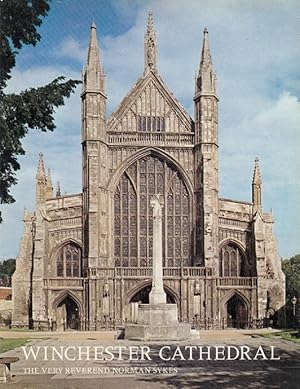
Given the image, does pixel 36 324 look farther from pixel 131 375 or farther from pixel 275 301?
pixel 131 375

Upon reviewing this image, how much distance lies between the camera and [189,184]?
131ft

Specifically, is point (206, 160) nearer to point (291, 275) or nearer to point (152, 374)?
point (291, 275)

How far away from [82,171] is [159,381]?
89.0 ft

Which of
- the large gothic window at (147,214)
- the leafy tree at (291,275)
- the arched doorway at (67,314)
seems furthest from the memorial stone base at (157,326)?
the leafy tree at (291,275)

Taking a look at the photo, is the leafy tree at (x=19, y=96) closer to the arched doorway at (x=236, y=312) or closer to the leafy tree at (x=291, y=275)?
the arched doorway at (x=236, y=312)

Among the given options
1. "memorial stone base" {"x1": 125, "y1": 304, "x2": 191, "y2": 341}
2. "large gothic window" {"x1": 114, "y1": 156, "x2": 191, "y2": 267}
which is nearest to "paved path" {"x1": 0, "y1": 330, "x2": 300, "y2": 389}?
"memorial stone base" {"x1": 125, "y1": 304, "x2": 191, "y2": 341}

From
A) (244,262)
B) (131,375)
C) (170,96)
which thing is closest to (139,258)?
(244,262)

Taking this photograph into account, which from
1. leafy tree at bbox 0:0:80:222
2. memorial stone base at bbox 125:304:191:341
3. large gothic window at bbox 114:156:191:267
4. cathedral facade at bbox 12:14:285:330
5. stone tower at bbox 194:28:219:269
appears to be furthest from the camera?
large gothic window at bbox 114:156:191:267

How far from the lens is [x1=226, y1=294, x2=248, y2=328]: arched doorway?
1527 inches

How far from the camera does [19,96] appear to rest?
12922 millimetres

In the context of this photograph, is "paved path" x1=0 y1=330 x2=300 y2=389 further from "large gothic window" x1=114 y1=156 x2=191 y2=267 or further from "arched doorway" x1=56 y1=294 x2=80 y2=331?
"large gothic window" x1=114 y1=156 x2=191 y2=267

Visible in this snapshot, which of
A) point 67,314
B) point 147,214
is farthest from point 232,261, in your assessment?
point 67,314

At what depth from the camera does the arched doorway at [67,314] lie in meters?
38.6

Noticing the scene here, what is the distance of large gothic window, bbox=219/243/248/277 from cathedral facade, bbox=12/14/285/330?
6 cm
